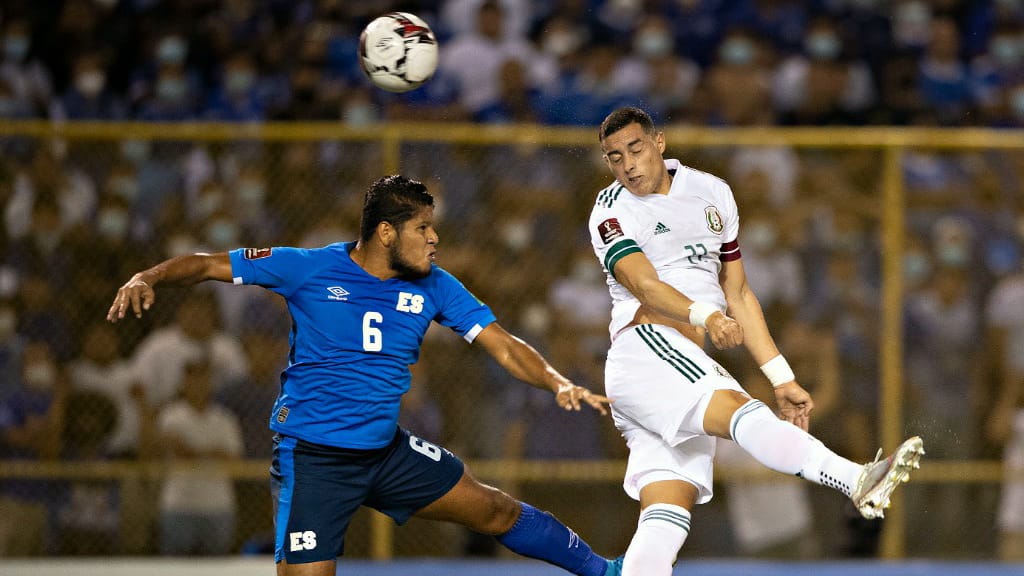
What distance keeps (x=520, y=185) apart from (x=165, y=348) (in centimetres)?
288

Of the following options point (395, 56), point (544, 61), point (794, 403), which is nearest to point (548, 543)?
point (794, 403)

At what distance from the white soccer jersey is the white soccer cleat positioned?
1.26 meters

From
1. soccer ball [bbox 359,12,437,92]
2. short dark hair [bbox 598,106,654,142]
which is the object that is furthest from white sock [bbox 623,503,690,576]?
soccer ball [bbox 359,12,437,92]

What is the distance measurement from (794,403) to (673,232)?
96 cm

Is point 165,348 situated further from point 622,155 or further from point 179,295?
point 622,155

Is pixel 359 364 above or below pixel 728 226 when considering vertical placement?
below

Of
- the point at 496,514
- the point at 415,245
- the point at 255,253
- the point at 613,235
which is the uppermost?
the point at 613,235

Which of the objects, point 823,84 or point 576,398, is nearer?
Result: point 576,398

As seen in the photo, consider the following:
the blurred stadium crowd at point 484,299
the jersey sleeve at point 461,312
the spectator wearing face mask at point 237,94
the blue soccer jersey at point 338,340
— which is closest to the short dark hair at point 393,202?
the blue soccer jersey at point 338,340

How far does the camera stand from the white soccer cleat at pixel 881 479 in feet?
16.9

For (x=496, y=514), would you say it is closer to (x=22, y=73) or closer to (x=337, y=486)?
(x=337, y=486)

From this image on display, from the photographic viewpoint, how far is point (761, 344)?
627 cm

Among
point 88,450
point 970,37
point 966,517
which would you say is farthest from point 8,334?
point 970,37

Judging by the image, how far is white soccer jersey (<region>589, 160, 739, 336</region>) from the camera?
614cm
